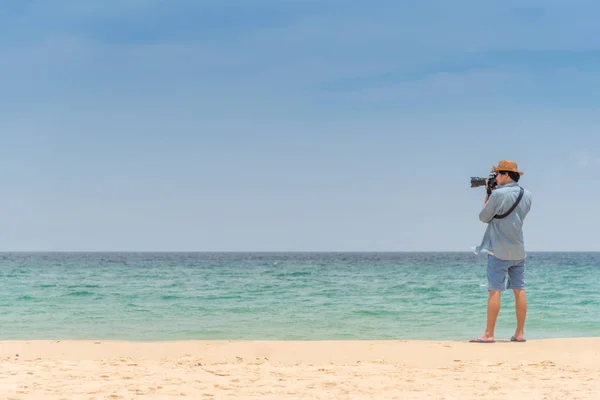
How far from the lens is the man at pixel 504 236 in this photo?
6895 mm

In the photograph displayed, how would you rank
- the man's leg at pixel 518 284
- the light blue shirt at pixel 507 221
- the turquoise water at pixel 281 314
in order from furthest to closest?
the turquoise water at pixel 281 314 < the man's leg at pixel 518 284 < the light blue shirt at pixel 507 221

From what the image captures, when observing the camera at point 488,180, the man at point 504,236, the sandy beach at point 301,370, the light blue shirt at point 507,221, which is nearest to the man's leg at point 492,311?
the man at point 504,236

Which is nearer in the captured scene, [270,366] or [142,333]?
[270,366]

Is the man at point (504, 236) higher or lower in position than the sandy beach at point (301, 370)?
higher

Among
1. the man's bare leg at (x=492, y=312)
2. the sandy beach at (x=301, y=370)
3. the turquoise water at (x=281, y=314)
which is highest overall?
the man's bare leg at (x=492, y=312)

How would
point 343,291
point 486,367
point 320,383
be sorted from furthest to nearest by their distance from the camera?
point 343,291 → point 486,367 → point 320,383

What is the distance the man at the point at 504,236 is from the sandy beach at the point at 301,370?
0.41 metres

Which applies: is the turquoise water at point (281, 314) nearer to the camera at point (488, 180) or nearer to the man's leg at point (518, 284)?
the man's leg at point (518, 284)

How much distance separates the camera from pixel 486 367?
5660 millimetres

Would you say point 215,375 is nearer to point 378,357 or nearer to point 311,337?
point 378,357

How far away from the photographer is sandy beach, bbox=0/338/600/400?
465 centimetres

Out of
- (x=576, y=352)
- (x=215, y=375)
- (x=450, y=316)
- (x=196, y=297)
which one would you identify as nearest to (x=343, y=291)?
(x=196, y=297)

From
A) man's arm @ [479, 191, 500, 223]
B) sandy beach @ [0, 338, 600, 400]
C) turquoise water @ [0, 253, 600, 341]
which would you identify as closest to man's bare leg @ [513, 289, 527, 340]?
sandy beach @ [0, 338, 600, 400]

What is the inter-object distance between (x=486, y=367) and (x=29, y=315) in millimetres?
9821
